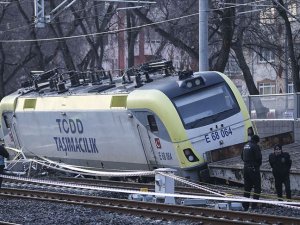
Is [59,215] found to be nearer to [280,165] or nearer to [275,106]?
[280,165]

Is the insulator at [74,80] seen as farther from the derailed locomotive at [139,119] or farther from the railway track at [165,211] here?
the railway track at [165,211]

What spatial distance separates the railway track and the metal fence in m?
11.4

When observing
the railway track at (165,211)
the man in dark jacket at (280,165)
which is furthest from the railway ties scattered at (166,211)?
the man in dark jacket at (280,165)

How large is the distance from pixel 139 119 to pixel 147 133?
0.44 m

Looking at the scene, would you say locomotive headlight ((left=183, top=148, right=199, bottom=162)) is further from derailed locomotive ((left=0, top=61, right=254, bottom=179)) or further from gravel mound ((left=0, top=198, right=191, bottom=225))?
gravel mound ((left=0, top=198, right=191, bottom=225))

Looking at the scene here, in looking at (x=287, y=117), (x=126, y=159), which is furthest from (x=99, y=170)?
(x=287, y=117)

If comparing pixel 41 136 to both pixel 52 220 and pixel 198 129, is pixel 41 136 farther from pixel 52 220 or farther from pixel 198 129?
pixel 52 220

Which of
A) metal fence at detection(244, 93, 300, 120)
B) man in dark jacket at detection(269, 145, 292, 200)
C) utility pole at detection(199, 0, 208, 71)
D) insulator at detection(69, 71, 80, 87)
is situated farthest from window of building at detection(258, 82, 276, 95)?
man in dark jacket at detection(269, 145, 292, 200)

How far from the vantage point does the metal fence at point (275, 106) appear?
27703 millimetres

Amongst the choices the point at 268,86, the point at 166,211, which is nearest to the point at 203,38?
the point at 166,211

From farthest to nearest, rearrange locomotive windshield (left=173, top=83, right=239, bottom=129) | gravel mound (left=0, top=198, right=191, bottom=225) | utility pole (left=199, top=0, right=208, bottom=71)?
utility pole (left=199, top=0, right=208, bottom=71) → locomotive windshield (left=173, top=83, right=239, bottom=129) → gravel mound (left=0, top=198, right=191, bottom=225)

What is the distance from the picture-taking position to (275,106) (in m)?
28.8

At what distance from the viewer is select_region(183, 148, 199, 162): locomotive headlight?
19.6m

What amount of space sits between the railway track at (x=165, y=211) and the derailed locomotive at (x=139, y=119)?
286 cm
